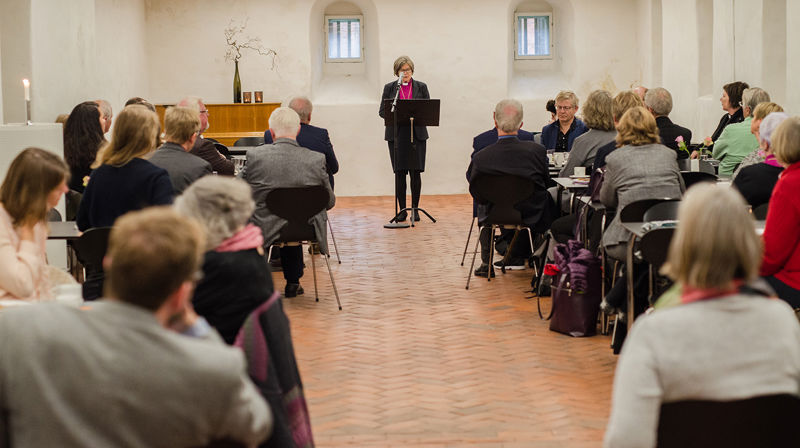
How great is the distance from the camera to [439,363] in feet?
18.7

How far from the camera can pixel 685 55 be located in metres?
12.9

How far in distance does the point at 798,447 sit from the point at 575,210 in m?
5.15

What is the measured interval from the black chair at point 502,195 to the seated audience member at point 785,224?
3041 millimetres

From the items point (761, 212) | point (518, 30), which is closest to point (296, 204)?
point (761, 212)

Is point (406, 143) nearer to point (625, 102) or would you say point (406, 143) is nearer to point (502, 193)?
point (502, 193)

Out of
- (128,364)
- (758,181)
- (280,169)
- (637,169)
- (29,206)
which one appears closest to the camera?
(128,364)

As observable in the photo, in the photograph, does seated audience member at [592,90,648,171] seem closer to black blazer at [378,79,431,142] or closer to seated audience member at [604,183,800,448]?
seated audience member at [604,183,800,448]

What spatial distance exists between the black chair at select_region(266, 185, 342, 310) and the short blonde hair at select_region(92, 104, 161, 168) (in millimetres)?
2053

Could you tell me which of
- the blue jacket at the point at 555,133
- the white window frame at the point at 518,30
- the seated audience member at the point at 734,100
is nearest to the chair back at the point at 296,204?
the blue jacket at the point at 555,133

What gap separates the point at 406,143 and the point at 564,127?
2621 millimetres

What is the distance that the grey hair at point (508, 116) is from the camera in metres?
7.65

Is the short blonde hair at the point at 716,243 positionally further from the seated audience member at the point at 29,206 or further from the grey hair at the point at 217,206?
the seated audience member at the point at 29,206

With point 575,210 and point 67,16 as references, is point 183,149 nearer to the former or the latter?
point 575,210

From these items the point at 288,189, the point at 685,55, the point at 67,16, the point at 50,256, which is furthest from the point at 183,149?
the point at 685,55
